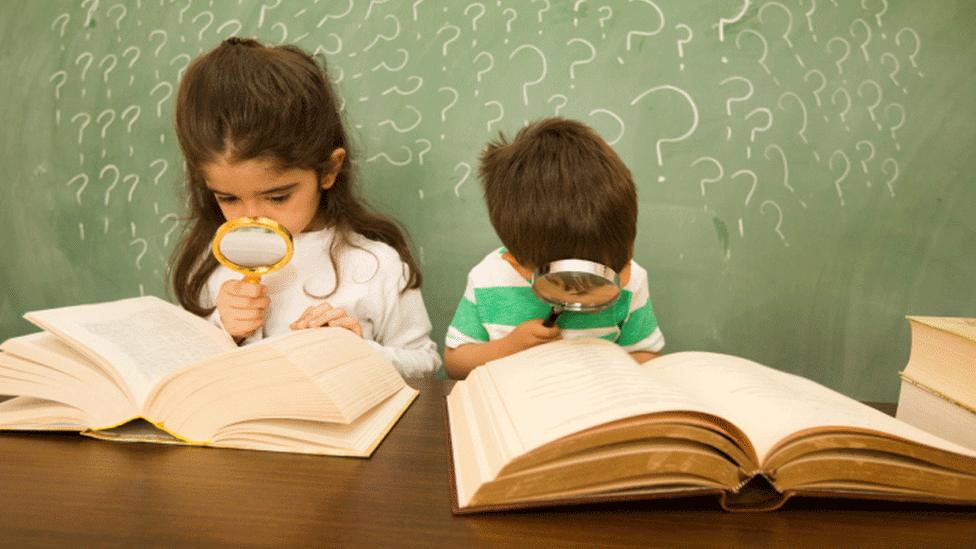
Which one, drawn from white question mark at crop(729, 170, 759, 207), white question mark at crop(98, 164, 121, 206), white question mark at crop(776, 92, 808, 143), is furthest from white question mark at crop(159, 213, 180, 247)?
white question mark at crop(776, 92, 808, 143)

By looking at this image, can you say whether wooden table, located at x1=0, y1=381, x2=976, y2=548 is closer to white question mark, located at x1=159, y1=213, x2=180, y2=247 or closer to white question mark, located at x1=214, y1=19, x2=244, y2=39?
white question mark, located at x1=159, y1=213, x2=180, y2=247

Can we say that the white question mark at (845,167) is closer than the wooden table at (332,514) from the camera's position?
No

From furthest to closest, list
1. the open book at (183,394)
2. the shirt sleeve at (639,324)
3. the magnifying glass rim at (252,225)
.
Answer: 1. the shirt sleeve at (639,324)
2. the magnifying glass rim at (252,225)
3. the open book at (183,394)

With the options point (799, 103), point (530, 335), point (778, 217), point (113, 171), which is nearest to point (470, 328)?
point (530, 335)

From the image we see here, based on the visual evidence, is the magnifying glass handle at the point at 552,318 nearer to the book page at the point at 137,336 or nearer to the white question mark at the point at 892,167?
the book page at the point at 137,336

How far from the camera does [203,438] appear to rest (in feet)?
2.18

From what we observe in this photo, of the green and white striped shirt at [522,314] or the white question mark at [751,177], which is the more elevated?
the white question mark at [751,177]

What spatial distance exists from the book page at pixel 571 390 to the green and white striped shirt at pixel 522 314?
35 centimetres

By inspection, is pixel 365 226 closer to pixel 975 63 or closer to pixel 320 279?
pixel 320 279

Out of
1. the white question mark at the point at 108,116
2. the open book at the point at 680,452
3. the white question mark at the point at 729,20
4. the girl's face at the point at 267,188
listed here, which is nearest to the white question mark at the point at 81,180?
the white question mark at the point at 108,116

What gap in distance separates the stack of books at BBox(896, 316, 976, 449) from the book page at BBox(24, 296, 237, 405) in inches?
35.8

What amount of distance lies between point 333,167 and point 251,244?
345 mm

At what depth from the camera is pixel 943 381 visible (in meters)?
0.75

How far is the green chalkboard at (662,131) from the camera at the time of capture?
4.51ft
